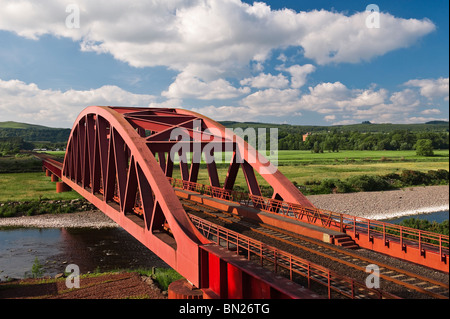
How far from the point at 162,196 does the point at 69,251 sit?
55.3 ft

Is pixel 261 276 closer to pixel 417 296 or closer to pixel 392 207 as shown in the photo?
pixel 417 296

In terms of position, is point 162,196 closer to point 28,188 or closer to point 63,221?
point 63,221

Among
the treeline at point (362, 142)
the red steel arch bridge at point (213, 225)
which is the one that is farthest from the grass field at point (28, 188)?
the treeline at point (362, 142)

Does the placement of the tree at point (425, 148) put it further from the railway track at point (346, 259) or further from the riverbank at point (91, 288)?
the riverbank at point (91, 288)

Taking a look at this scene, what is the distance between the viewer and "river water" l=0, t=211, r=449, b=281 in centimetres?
2231

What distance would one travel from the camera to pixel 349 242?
13023 millimetres

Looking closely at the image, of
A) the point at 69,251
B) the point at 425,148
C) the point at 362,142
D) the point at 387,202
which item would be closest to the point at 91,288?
the point at 69,251

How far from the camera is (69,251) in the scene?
25656mm

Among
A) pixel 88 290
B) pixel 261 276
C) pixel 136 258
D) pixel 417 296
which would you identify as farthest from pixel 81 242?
pixel 417 296

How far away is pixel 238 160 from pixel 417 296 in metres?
12.6

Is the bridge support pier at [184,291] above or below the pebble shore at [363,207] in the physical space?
above

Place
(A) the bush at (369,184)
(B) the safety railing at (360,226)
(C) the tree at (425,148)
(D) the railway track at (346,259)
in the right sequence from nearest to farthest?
(D) the railway track at (346,259) < (B) the safety railing at (360,226) < (A) the bush at (369,184) < (C) the tree at (425,148)

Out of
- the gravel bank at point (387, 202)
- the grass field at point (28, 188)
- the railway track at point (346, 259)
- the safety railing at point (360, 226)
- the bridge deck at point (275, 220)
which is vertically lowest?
the gravel bank at point (387, 202)

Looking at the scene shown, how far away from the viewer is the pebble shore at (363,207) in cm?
3559
